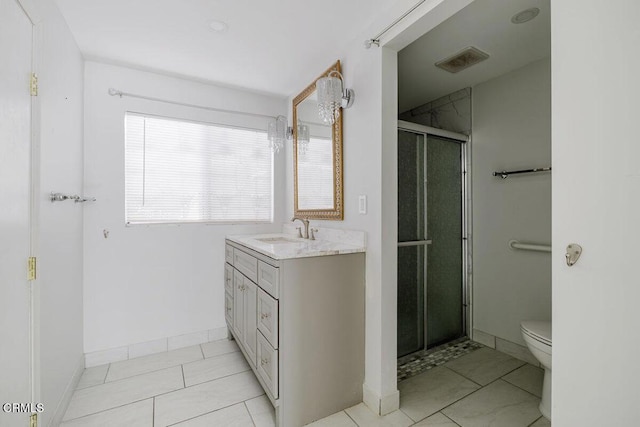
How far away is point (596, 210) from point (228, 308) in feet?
8.35

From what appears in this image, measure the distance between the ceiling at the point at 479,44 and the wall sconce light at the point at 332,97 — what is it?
1.97 feet

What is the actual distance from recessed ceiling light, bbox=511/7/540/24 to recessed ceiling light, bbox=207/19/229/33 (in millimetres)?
1761

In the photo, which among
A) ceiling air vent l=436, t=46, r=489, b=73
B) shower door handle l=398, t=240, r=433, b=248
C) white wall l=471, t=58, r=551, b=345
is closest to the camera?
ceiling air vent l=436, t=46, r=489, b=73

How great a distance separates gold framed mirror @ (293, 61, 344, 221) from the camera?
83.7 inches

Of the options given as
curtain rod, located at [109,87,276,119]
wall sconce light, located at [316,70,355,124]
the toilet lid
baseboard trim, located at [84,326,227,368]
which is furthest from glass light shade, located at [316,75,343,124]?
baseboard trim, located at [84,326,227,368]

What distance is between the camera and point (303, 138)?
2.61 m

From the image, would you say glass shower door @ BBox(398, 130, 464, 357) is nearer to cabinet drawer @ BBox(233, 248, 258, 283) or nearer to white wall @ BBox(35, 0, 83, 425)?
cabinet drawer @ BBox(233, 248, 258, 283)

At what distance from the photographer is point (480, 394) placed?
188cm

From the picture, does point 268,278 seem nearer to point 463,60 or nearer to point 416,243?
point 416,243

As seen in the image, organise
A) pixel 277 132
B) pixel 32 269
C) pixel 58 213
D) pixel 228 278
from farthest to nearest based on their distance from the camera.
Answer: pixel 277 132, pixel 228 278, pixel 58 213, pixel 32 269

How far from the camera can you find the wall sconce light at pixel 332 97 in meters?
1.94

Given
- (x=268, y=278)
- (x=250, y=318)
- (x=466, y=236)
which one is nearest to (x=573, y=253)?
(x=268, y=278)

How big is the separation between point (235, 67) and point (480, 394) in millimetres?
2978

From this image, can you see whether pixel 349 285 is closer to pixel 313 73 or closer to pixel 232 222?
pixel 232 222
